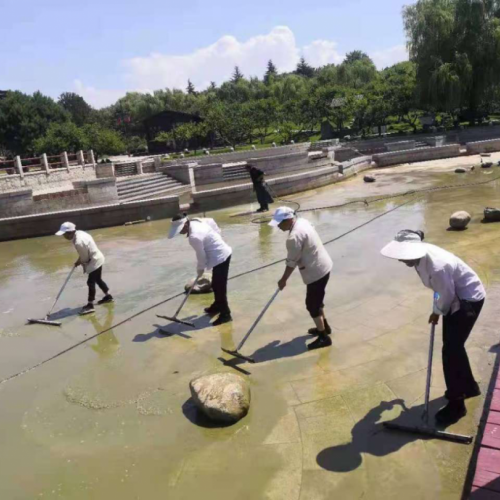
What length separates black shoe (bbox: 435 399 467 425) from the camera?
3.59 meters

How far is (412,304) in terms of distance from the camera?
594 cm

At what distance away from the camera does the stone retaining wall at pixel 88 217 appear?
13.9 m

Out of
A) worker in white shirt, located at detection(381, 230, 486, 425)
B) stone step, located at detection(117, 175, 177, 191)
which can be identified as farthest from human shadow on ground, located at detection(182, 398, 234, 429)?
stone step, located at detection(117, 175, 177, 191)

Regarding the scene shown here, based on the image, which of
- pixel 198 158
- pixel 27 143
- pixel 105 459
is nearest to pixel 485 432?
pixel 105 459

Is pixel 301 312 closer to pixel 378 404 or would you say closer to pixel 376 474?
pixel 378 404

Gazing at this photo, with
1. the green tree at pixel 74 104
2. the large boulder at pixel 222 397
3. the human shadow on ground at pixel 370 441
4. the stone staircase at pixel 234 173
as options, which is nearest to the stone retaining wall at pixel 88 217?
the stone staircase at pixel 234 173

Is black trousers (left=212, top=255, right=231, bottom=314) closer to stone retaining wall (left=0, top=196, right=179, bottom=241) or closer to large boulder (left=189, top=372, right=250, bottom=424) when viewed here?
large boulder (left=189, top=372, right=250, bottom=424)

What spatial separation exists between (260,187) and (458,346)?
10.4m

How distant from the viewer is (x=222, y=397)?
13.1ft

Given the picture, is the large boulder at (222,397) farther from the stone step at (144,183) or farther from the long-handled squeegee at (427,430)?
the stone step at (144,183)

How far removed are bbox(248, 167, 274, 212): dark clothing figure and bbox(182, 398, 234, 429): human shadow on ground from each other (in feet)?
30.7

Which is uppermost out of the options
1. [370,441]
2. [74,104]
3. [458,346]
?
[74,104]

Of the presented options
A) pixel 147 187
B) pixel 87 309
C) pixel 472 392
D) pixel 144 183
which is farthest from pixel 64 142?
pixel 472 392

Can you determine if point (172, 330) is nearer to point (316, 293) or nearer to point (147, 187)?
point (316, 293)
